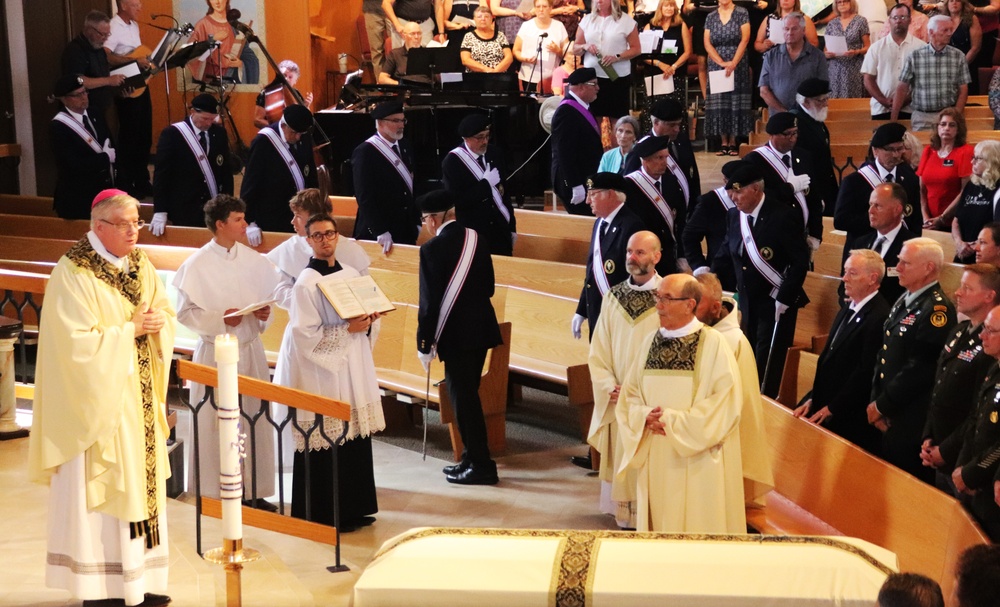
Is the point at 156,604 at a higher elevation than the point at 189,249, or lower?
lower

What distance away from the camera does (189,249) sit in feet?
32.2

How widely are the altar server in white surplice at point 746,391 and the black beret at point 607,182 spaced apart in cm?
144

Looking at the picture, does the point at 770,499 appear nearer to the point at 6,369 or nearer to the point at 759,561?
the point at 759,561

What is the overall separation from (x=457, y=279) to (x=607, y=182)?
1.07m

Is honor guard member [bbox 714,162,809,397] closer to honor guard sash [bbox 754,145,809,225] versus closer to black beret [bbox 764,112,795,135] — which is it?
honor guard sash [bbox 754,145,809,225]

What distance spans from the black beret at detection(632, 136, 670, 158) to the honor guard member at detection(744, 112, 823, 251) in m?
0.57

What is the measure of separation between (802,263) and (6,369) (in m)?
4.74

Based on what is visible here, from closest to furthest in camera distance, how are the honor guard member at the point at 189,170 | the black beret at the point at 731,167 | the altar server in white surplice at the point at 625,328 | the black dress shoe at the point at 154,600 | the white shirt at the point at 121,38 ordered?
the black dress shoe at the point at 154,600, the altar server in white surplice at the point at 625,328, the black beret at the point at 731,167, the honor guard member at the point at 189,170, the white shirt at the point at 121,38

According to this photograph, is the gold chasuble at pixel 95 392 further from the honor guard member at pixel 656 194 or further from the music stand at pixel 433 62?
the music stand at pixel 433 62

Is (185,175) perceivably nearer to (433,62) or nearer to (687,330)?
(433,62)

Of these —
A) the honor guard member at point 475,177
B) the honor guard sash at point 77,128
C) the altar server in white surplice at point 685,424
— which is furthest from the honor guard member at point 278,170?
the altar server in white surplice at point 685,424

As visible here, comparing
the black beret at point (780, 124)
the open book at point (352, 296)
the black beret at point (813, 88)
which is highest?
the black beret at point (813, 88)

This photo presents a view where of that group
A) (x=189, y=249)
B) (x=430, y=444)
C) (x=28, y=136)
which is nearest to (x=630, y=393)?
(x=430, y=444)

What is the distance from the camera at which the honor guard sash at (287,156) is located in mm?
10430
